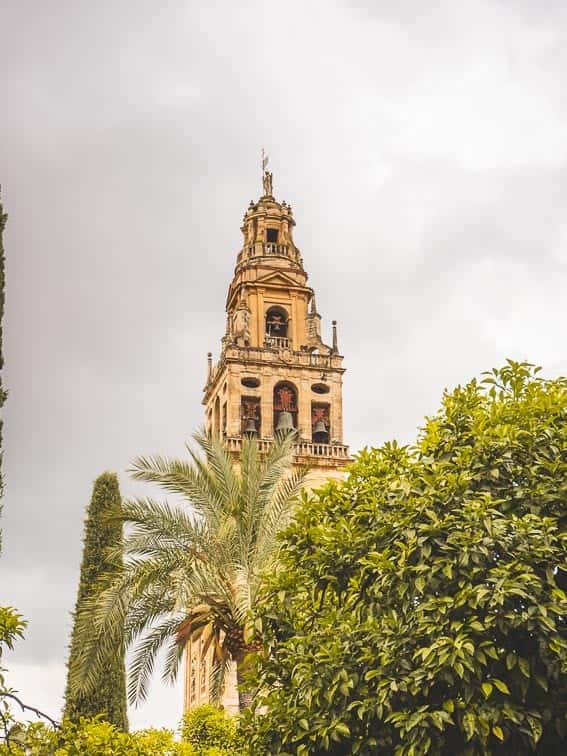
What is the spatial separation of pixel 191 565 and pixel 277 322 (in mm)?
31573

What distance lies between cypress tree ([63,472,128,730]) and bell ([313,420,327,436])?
21629 millimetres

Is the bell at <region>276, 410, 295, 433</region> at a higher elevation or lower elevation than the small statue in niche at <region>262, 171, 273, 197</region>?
lower

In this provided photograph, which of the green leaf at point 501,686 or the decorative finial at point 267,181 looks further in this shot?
the decorative finial at point 267,181

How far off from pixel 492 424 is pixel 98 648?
9.61 m

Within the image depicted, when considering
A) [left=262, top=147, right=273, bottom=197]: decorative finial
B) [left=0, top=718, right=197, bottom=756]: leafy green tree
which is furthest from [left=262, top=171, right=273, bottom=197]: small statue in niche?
[left=0, top=718, right=197, bottom=756]: leafy green tree

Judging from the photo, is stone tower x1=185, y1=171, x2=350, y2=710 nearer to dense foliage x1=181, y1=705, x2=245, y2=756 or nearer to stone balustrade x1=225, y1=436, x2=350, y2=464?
stone balustrade x1=225, y1=436, x2=350, y2=464

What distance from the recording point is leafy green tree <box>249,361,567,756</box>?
38.7 feet

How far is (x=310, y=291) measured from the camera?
2025 inches

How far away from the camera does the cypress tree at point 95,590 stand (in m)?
23.6

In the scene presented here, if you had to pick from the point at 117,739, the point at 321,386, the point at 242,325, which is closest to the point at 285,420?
the point at 321,386

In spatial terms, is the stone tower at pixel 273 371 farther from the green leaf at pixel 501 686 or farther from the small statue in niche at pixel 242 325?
the green leaf at pixel 501 686

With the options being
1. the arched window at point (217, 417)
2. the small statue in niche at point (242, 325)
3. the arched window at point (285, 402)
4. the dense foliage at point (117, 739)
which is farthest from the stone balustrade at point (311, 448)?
the dense foliage at point (117, 739)

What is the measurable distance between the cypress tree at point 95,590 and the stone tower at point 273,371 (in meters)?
18.6

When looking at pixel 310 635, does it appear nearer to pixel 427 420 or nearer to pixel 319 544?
pixel 319 544
